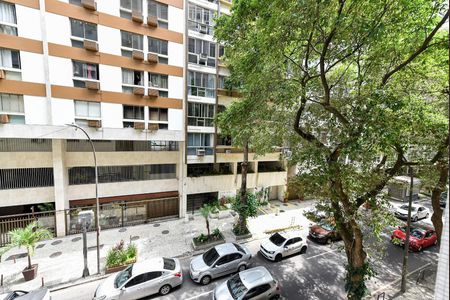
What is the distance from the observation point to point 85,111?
519 inches

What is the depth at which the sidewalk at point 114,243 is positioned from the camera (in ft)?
33.9

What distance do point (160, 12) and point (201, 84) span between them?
5549 millimetres

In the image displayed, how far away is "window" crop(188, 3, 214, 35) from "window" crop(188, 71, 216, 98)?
3288 millimetres

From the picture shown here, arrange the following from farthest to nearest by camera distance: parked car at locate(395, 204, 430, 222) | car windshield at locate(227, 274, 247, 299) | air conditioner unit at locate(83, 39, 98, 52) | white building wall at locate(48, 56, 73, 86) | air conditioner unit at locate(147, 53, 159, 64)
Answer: parked car at locate(395, 204, 430, 222), air conditioner unit at locate(147, 53, 159, 64), air conditioner unit at locate(83, 39, 98, 52), white building wall at locate(48, 56, 73, 86), car windshield at locate(227, 274, 247, 299)

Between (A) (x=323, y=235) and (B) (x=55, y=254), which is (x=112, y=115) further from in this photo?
(A) (x=323, y=235)

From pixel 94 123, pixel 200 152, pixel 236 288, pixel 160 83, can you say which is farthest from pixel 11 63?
pixel 236 288

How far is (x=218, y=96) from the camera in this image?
1681 cm

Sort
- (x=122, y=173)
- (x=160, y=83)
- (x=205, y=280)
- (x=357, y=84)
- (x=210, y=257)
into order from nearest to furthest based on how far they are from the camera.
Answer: (x=357, y=84) < (x=205, y=280) < (x=210, y=257) < (x=160, y=83) < (x=122, y=173)

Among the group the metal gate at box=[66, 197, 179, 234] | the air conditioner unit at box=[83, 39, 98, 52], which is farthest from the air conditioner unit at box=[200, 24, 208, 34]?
the metal gate at box=[66, 197, 179, 234]

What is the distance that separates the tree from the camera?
5.91 metres

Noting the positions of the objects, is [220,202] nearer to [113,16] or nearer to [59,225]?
[59,225]

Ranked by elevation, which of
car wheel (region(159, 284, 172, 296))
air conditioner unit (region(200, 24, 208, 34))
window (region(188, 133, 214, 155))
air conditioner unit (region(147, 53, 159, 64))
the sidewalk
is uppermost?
air conditioner unit (region(200, 24, 208, 34))

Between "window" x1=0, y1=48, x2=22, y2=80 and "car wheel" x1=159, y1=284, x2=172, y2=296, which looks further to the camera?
"window" x1=0, y1=48, x2=22, y2=80

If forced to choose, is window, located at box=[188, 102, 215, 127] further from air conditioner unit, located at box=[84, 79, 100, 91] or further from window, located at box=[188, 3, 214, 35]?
air conditioner unit, located at box=[84, 79, 100, 91]
